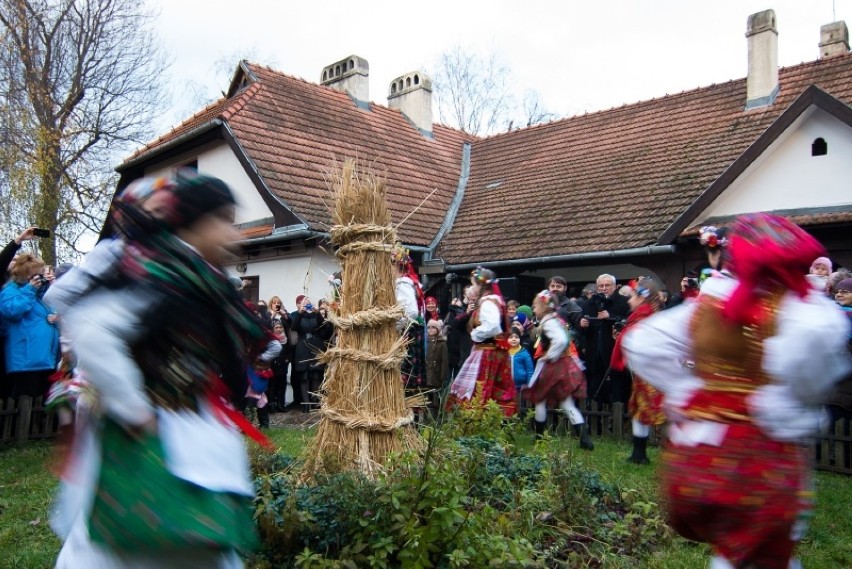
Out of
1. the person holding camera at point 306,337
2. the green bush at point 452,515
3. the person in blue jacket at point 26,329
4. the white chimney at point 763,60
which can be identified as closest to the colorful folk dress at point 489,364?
the green bush at point 452,515

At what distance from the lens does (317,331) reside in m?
10.5

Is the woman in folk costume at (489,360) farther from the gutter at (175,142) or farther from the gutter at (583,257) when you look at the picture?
the gutter at (175,142)

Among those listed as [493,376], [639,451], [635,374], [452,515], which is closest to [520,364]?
[493,376]

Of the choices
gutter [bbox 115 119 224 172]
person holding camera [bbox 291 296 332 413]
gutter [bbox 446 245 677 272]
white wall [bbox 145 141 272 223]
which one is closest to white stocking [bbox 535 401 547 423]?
person holding camera [bbox 291 296 332 413]

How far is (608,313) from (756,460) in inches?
244

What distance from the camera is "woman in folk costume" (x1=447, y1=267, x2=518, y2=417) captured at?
748 cm

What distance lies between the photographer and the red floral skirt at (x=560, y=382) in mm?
7262

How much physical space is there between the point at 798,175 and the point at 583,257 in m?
3.45

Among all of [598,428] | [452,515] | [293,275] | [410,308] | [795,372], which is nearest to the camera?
[795,372]

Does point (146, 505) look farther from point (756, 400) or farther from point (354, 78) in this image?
point (354, 78)

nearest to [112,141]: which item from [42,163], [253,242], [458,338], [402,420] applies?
[42,163]

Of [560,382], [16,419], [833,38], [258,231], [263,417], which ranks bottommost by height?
[263,417]

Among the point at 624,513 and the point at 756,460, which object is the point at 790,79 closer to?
the point at 624,513

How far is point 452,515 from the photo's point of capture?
10.8 feet
